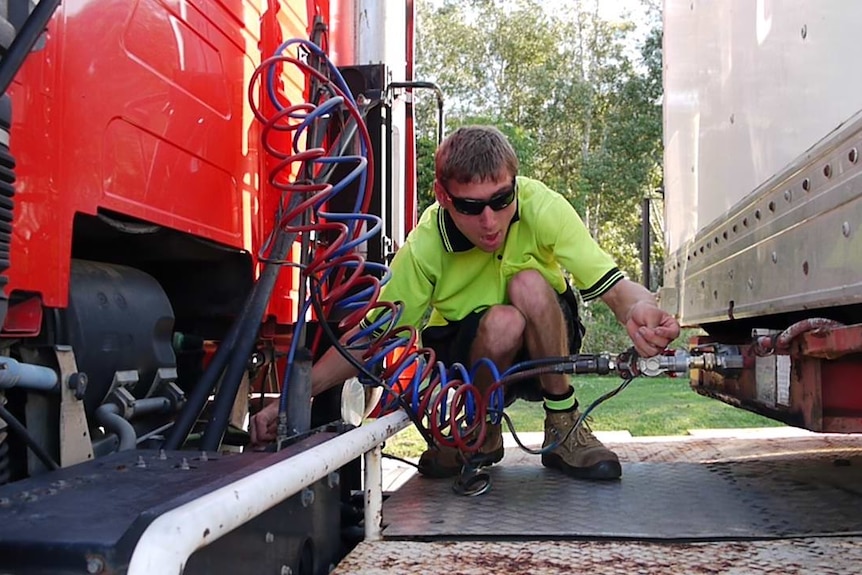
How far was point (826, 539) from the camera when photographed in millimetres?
1918

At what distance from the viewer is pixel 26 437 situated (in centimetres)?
135

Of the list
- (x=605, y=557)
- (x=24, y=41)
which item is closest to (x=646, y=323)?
(x=605, y=557)

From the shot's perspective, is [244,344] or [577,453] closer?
[244,344]

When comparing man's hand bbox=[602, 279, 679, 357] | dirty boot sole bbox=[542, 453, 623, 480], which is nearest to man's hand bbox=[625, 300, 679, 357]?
man's hand bbox=[602, 279, 679, 357]

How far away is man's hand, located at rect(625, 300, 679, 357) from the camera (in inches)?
89.8

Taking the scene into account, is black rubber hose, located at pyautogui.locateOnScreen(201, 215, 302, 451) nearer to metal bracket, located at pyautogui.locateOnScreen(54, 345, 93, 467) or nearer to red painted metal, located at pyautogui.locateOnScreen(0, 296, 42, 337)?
metal bracket, located at pyautogui.locateOnScreen(54, 345, 93, 467)

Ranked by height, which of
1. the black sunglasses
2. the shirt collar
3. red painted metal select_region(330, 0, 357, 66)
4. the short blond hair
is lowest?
the shirt collar

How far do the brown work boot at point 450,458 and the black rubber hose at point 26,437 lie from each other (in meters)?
1.51

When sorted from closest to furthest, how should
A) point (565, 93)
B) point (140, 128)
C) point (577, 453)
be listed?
point (140, 128)
point (577, 453)
point (565, 93)

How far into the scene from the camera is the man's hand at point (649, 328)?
7.48 feet

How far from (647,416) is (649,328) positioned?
5.85 metres

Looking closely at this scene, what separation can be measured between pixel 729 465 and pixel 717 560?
49.8 inches

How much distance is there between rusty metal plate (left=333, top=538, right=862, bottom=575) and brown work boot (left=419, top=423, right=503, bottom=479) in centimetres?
82

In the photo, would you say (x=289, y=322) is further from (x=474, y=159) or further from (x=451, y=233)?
(x=474, y=159)
